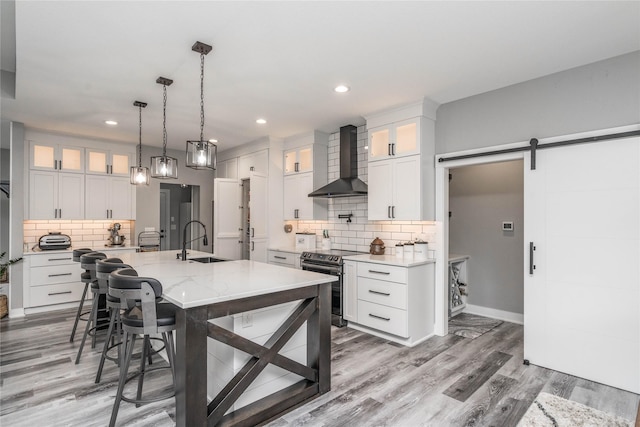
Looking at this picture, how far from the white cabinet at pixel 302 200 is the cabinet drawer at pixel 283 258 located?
64 centimetres

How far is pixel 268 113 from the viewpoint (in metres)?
4.33

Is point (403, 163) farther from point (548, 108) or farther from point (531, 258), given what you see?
point (531, 258)

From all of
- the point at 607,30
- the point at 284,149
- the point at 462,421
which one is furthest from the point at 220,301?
the point at 284,149

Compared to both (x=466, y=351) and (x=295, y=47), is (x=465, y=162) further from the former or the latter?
(x=295, y=47)

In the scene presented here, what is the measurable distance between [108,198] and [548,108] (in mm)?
6296

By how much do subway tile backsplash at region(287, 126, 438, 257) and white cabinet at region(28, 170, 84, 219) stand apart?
344 cm

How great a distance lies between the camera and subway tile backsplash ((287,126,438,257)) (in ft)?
14.1

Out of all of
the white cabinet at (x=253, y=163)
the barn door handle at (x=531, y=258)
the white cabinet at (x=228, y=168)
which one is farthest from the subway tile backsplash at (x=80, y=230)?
the barn door handle at (x=531, y=258)

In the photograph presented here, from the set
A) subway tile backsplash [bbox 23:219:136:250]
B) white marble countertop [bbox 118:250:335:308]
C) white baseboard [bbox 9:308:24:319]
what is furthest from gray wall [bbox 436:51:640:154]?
white baseboard [bbox 9:308:24:319]

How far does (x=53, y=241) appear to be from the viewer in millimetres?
5016

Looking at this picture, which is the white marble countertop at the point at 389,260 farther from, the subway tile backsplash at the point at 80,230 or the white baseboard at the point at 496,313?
the subway tile backsplash at the point at 80,230

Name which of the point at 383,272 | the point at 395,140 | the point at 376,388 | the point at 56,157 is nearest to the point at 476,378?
the point at 376,388

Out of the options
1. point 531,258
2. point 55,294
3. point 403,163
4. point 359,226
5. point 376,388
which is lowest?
point 376,388

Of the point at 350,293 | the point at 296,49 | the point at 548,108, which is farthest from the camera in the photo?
the point at 350,293
